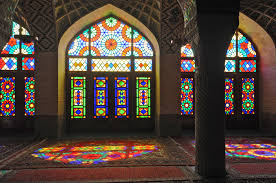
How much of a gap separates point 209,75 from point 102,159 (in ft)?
9.76

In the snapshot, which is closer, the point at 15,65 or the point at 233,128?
the point at 15,65

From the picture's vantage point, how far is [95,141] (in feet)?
23.7

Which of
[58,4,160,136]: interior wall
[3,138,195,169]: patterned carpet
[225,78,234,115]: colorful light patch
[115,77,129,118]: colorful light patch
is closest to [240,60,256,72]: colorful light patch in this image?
[225,78,234,115]: colorful light patch

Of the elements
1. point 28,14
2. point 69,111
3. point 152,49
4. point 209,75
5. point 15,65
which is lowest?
point 69,111

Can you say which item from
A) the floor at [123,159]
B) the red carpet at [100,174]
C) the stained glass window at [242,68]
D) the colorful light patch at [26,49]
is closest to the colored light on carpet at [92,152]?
the floor at [123,159]

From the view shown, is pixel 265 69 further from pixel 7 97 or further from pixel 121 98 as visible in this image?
pixel 7 97

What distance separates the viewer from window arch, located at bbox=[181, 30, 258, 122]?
29.6 feet

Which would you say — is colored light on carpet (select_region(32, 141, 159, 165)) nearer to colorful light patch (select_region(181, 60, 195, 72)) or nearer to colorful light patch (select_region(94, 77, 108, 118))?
colorful light patch (select_region(94, 77, 108, 118))

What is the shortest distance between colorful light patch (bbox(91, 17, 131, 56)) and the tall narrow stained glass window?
221cm

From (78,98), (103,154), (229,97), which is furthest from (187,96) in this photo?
(103,154)

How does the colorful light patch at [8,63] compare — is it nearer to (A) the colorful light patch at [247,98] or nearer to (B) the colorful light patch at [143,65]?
(B) the colorful light patch at [143,65]

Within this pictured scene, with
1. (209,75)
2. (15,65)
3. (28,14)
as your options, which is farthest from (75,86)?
(209,75)

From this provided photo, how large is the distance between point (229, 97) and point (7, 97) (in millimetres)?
8415

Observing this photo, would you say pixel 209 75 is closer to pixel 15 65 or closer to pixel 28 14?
pixel 28 14
